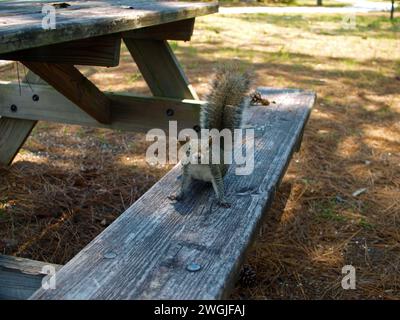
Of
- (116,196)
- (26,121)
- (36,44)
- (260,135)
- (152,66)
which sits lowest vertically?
(116,196)

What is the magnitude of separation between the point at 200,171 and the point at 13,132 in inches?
74.6

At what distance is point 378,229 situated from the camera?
2.75 m

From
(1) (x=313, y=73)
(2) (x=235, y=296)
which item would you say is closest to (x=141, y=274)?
(2) (x=235, y=296)

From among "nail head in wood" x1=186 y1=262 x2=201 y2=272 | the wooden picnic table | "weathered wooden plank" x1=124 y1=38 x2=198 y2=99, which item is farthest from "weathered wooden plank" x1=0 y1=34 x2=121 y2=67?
"nail head in wood" x1=186 y1=262 x2=201 y2=272

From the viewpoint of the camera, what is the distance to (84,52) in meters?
2.01

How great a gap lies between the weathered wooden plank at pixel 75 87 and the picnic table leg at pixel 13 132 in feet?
1.79

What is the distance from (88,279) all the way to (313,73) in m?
5.60

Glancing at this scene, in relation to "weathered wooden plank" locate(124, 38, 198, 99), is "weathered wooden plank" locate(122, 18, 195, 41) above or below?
above

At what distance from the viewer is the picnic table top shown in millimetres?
1403

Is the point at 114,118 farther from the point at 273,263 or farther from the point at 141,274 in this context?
the point at 141,274

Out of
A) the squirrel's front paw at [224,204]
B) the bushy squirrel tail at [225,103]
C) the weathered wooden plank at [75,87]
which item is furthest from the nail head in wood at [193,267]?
the weathered wooden plank at [75,87]

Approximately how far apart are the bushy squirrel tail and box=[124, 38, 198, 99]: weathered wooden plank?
123 cm

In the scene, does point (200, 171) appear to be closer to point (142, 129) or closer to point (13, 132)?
point (142, 129)

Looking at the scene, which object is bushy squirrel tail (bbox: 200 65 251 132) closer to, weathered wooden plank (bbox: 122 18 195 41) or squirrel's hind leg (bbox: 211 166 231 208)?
squirrel's hind leg (bbox: 211 166 231 208)
